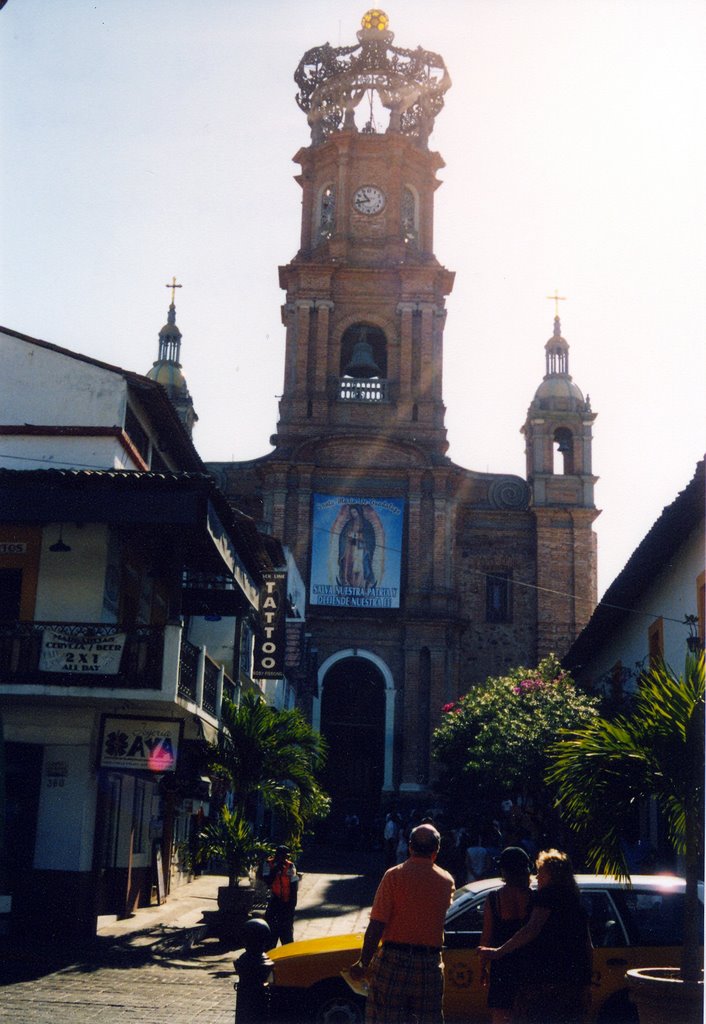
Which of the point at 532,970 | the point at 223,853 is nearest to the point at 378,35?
the point at 223,853

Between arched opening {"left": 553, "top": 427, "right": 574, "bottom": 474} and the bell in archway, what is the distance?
7.54 meters

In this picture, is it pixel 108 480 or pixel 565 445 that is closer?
pixel 108 480

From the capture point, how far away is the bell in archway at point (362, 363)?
41.2 meters

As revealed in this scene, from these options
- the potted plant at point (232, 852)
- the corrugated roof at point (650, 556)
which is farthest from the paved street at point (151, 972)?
the corrugated roof at point (650, 556)

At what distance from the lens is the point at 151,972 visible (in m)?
13.6

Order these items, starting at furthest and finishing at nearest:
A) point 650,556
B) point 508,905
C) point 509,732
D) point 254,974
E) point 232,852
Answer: point 509,732
point 650,556
point 232,852
point 254,974
point 508,905

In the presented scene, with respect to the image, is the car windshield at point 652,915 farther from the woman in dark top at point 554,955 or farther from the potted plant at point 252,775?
the potted plant at point 252,775

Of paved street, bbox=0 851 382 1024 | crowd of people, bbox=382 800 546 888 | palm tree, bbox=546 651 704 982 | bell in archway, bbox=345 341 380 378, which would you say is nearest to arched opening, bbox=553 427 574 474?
bell in archway, bbox=345 341 380 378

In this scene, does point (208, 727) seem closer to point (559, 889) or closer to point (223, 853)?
point (223, 853)

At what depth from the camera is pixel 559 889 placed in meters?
7.10

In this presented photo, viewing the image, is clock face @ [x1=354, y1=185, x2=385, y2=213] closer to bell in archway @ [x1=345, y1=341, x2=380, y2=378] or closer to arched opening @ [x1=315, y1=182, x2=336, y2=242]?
arched opening @ [x1=315, y1=182, x2=336, y2=242]

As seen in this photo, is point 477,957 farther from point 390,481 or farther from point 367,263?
point 367,263

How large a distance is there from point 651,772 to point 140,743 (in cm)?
1001

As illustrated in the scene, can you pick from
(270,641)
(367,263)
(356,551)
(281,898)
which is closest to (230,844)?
(281,898)
